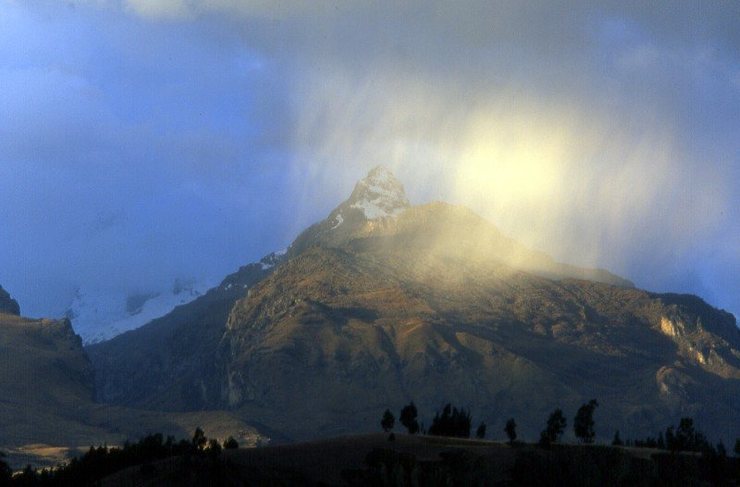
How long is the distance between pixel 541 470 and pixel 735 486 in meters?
27.7

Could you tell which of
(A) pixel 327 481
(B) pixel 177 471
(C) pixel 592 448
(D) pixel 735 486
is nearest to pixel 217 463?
(B) pixel 177 471

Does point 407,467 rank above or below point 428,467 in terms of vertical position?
below

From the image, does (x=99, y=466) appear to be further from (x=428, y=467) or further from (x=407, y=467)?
(x=428, y=467)

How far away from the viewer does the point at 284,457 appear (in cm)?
18512

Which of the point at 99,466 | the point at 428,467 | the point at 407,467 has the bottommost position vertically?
the point at 407,467


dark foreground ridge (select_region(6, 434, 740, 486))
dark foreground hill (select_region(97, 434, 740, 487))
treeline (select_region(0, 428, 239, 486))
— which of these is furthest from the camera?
treeline (select_region(0, 428, 239, 486))

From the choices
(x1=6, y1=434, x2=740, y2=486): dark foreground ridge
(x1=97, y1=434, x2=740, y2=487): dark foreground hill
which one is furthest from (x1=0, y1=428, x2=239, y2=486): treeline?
(x1=97, y1=434, x2=740, y2=487): dark foreground hill

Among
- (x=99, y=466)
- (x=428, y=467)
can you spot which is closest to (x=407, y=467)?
(x=428, y=467)

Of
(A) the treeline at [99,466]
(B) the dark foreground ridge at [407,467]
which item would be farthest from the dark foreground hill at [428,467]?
(A) the treeline at [99,466]

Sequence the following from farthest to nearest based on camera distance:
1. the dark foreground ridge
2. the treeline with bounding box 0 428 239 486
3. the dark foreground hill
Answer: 1. the treeline with bounding box 0 428 239 486
2. the dark foreground ridge
3. the dark foreground hill

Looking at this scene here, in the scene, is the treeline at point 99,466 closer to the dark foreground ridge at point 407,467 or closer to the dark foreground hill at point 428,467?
the dark foreground ridge at point 407,467

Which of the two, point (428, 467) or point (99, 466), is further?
point (99, 466)

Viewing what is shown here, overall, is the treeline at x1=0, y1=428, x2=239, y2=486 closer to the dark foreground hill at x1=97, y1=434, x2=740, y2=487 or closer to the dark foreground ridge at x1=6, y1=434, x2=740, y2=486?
the dark foreground ridge at x1=6, y1=434, x2=740, y2=486

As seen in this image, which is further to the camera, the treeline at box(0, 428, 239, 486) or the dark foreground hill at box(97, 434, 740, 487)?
the treeline at box(0, 428, 239, 486)
